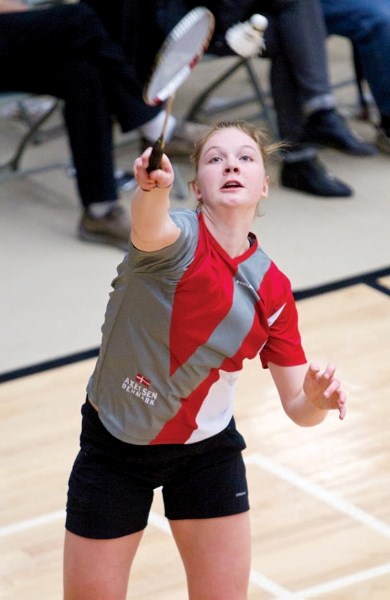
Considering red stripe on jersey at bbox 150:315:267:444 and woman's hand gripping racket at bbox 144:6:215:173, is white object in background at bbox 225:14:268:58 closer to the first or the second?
woman's hand gripping racket at bbox 144:6:215:173

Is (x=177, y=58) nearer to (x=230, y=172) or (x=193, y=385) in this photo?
(x=230, y=172)

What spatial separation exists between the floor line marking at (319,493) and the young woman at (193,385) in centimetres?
109

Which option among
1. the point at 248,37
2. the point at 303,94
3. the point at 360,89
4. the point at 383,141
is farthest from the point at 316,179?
the point at 248,37

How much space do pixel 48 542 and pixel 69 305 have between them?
1683mm

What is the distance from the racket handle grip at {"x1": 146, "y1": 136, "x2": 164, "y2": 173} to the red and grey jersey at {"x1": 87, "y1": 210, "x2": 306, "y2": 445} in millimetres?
317

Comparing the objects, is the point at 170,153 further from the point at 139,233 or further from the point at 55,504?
the point at 139,233

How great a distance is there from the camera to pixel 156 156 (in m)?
2.27

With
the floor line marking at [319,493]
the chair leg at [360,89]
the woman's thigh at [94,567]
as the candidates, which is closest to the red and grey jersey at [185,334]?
the woman's thigh at [94,567]

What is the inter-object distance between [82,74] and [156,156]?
3674mm

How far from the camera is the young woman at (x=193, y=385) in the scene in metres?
2.66

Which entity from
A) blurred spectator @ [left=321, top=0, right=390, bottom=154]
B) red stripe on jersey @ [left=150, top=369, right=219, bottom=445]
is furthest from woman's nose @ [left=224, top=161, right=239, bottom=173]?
blurred spectator @ [left=321, top=0, right=390, bottom=154]

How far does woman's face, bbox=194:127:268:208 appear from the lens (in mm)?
2646

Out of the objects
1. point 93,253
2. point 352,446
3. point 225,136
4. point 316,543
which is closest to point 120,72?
point 93,253

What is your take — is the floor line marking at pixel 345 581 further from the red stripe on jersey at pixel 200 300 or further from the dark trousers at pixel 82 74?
the dark trousers at pixel 82 74
